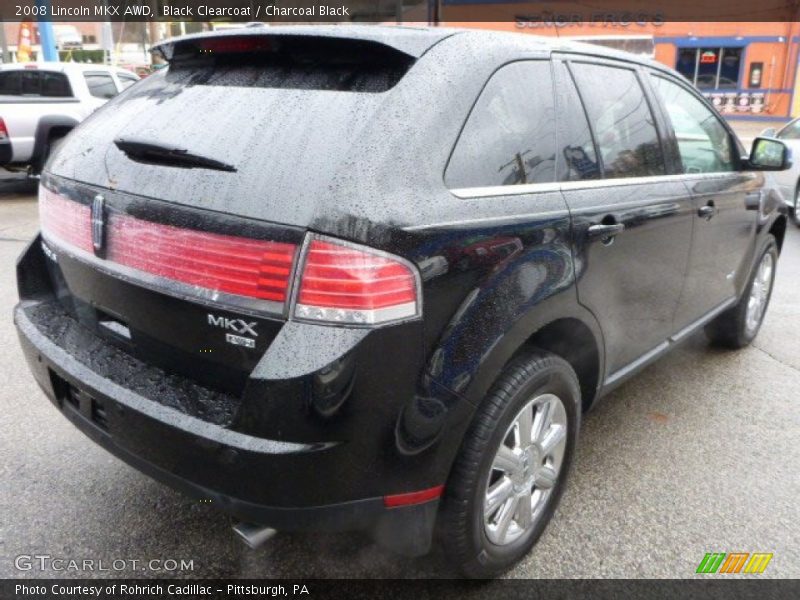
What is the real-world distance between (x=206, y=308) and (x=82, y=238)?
26.3 inches

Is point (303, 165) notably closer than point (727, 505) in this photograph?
Yes

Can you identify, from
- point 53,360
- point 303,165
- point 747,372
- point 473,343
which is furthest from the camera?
point 747,372

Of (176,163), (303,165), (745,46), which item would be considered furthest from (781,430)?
(745,46)

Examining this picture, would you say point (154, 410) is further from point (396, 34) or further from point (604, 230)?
point (604, 230)

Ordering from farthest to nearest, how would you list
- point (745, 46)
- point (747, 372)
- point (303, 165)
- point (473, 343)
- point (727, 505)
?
point (745, 46) → point (747, 372) → point (727, 505) → point (473, 343) → point (303, 165)

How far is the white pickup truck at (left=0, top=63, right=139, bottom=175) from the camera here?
30.0ft

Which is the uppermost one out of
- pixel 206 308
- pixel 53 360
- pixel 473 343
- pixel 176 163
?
pixel 176 163

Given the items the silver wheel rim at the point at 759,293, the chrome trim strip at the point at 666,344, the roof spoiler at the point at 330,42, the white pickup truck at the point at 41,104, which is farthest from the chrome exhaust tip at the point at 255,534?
the white pickup truck at the point at 41,104

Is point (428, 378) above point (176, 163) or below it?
below

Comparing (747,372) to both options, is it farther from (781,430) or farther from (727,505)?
(727,505)

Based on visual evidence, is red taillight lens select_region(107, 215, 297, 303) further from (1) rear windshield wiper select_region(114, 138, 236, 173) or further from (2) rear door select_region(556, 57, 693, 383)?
(2) rear door select_region(556, 57, 693, 383)

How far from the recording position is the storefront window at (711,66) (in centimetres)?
2683

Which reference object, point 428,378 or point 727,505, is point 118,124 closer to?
point 428,378

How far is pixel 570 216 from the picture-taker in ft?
7.37
